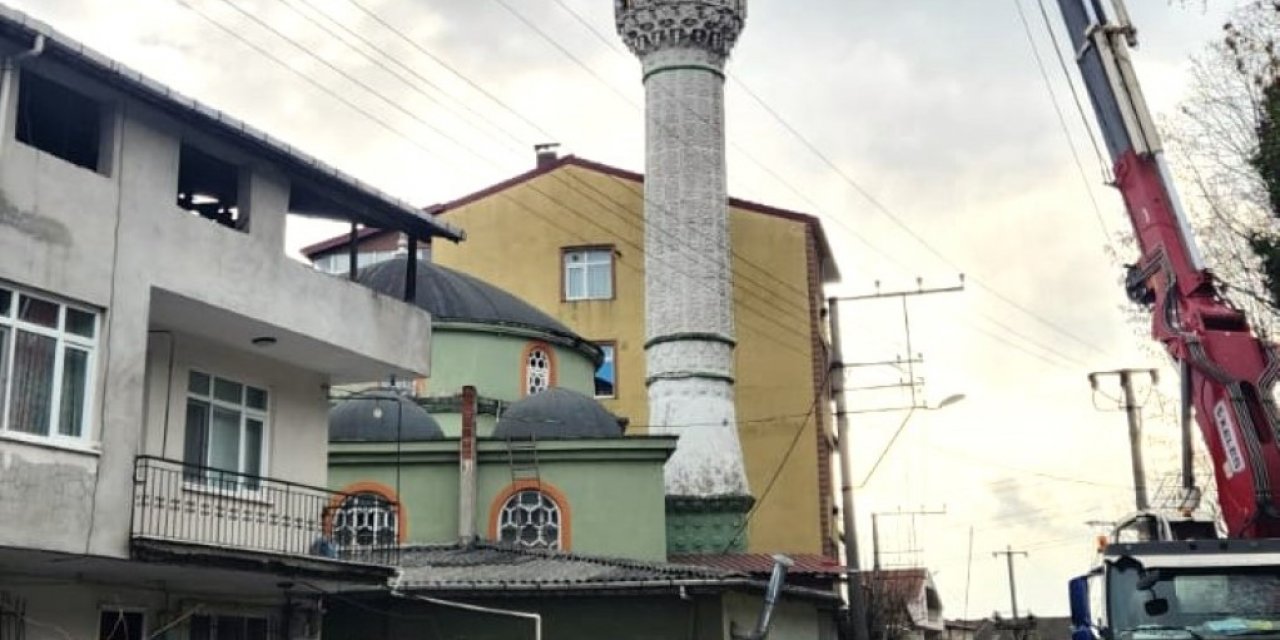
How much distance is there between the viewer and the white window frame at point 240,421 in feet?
52.1

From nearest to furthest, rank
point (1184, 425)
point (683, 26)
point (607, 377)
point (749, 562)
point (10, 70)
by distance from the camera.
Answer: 1. point (10, 70)
2. point (1184, 425)
3. point (749, 562)
4. point (683, 26)
5. point (607, 377)

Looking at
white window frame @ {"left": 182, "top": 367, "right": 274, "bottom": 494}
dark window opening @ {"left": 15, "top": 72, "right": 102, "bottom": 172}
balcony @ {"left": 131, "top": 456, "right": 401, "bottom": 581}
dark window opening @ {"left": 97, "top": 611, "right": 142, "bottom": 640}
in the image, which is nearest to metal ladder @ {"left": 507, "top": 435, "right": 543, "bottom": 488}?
balcony @ {"left": 131, "top": 456, "right": 401, "bottom": 581}

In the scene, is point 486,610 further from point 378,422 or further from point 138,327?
point 378,422

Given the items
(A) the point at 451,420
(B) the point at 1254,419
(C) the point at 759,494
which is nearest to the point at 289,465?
(B) the point at 1254,419

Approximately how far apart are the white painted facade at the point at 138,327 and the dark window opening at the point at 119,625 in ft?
0.41

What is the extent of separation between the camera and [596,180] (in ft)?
137

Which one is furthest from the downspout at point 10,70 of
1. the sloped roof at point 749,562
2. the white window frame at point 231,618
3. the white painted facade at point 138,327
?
the sloped roof at point 749,562

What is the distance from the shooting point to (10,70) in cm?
1291

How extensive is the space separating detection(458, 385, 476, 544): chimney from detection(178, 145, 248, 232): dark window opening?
10.6m

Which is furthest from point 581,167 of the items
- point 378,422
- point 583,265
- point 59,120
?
point 59,120

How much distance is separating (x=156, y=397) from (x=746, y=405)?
25694mm

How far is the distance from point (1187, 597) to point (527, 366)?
22652 mm

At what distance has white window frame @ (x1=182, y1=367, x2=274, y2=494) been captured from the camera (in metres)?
15.9

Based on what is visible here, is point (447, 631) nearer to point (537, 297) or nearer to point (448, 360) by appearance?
point (448, 360)
